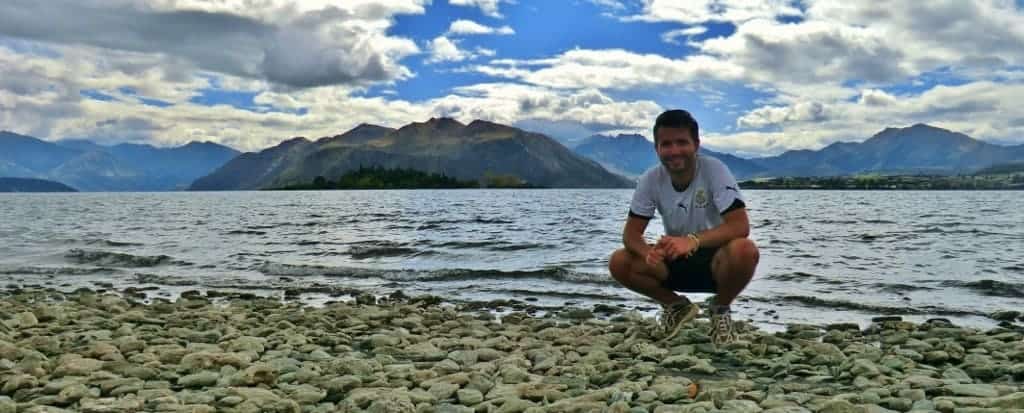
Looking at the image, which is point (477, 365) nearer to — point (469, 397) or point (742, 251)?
point (469, 397)

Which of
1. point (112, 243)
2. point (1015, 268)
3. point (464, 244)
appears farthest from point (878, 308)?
point (112, 243)

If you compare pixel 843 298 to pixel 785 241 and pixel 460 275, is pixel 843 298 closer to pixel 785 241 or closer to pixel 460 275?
pixel 460 275

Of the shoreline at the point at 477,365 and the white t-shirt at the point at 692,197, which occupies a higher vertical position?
the white t-shirt at the point at 692,197

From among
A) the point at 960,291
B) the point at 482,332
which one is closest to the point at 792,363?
the point at 482,332

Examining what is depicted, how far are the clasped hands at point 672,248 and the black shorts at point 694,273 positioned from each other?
628 millimetres

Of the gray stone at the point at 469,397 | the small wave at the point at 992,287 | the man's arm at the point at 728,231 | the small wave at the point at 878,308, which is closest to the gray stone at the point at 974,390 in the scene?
the man's arm at the point at 728,231

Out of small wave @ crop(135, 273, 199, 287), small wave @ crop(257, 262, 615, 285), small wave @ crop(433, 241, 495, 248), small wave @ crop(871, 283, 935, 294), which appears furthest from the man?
small wave @ crop(433, 241, 495, 248)

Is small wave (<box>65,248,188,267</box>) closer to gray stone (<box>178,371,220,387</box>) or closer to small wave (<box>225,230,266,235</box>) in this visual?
small wave (<box>225,230,266,235</box>)

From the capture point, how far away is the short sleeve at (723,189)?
7.23 m

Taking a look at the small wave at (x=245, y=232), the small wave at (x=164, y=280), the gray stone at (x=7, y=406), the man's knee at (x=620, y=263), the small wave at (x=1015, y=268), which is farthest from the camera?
the small wave at (x=245, y=232)

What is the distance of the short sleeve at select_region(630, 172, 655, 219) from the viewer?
7.83 meters

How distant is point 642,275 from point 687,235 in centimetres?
96

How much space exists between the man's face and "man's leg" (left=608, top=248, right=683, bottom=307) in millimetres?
1301

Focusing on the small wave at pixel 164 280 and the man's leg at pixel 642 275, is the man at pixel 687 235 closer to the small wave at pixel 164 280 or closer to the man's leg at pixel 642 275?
the man's leg at pixel 642 275
